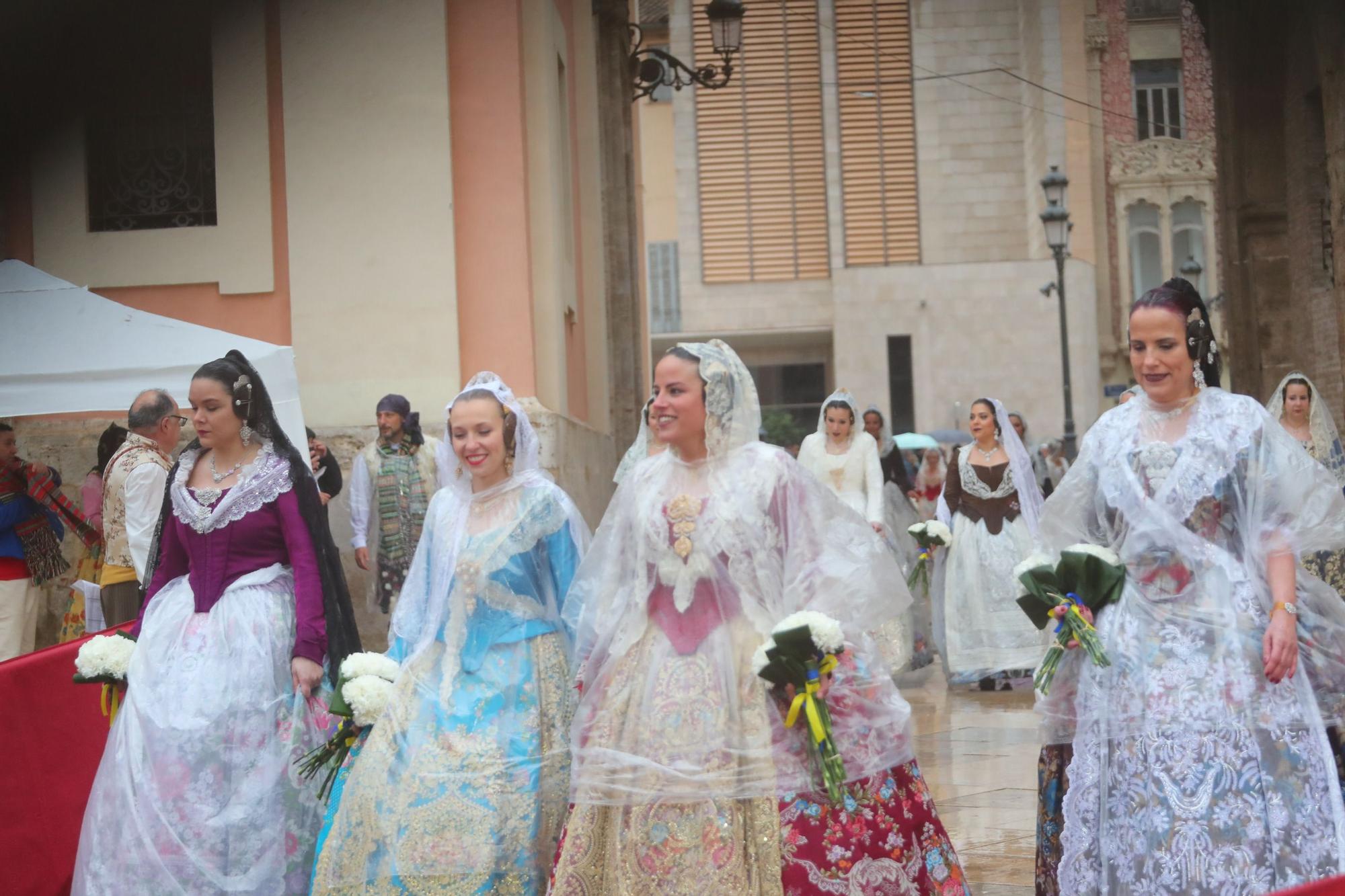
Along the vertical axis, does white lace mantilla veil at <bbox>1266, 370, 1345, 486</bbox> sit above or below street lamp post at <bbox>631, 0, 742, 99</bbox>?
below

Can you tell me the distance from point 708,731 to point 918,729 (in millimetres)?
5060

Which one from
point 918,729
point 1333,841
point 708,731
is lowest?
point 918,729

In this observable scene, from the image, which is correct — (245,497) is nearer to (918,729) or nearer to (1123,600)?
(1123,600)

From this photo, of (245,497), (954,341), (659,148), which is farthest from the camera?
(659,148)

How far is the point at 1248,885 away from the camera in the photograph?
12.7 feet

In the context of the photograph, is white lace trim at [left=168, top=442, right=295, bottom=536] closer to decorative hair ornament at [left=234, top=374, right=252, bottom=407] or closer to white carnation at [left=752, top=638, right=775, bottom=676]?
decorative hair ornament at [left=234, top=374, right=252, bottom=407]

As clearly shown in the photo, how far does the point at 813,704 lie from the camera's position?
13.4 ft

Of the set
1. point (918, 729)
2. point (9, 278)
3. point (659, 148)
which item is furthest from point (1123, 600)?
point (659, 148)

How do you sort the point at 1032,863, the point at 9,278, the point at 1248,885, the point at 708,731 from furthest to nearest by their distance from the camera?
the point at 9,278
the point at 1032,863
the point at 708,731
the point at 1248,885

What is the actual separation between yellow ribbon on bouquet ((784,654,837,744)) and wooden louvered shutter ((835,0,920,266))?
28.2 metres

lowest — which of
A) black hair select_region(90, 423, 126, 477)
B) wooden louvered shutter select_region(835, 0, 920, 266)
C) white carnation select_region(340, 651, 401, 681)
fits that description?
white carnation select_region(340, 651, 401, 681)

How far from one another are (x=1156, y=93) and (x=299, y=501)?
32.7 metres

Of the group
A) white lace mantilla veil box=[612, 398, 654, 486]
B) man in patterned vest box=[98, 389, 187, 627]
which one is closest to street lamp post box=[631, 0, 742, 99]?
man in patterned vest box=[98, 389, 187, 627]

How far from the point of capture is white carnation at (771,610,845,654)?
4031mm
